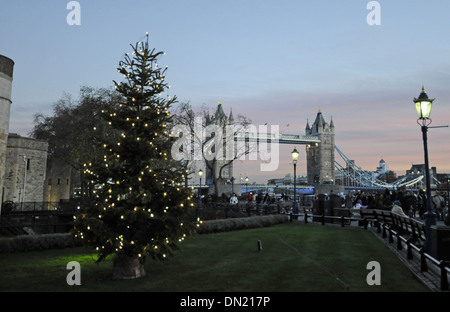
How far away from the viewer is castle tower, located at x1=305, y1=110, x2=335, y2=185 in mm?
140125

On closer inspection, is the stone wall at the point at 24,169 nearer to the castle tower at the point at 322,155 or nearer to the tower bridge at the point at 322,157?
the tower bridge at the point at 322,157

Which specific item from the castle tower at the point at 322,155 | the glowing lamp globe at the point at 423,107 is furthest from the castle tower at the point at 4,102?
the castle tower at the point at 322,155

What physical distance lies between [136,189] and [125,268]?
6.89 ft

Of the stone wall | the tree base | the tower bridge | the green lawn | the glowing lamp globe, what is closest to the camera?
the green lawn

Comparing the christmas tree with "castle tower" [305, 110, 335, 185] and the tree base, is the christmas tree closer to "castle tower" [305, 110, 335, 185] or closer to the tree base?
the tree base

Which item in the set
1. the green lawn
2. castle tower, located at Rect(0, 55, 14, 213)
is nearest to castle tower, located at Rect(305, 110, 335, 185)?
castle tower, located at Rect(0, 55, 14, 213)

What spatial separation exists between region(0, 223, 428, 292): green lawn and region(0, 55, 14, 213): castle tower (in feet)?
38.7

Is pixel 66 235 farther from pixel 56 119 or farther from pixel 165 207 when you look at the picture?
pixel 56 119

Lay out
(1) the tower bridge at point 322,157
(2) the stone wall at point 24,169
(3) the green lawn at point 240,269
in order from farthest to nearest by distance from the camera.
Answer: (1) the tower bridge at point 322,157 → (2) the stone wall at point 24,169 → (3) the green lawn at point 240,269

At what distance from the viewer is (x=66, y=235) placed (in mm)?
16547

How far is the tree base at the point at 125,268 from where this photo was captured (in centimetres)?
997

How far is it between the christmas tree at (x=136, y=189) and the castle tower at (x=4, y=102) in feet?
55.4
